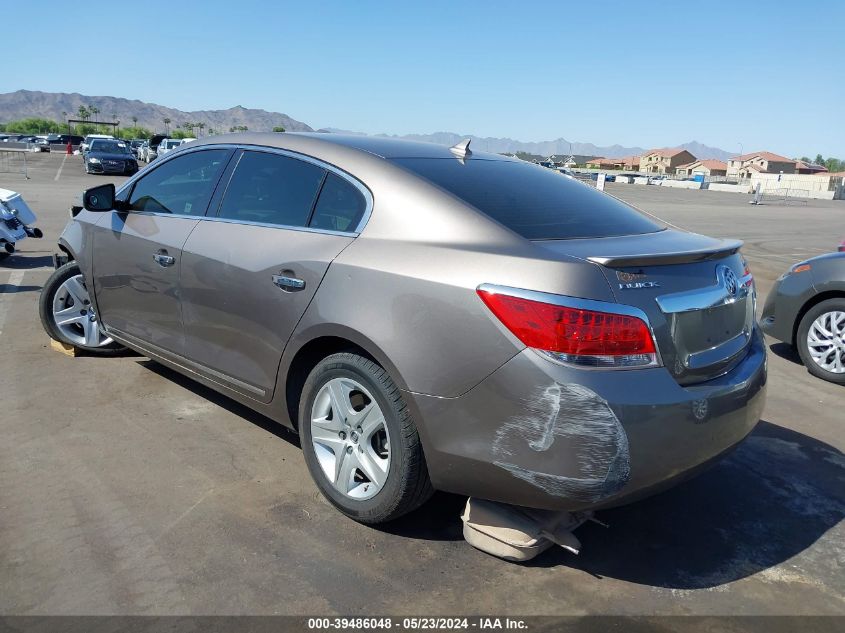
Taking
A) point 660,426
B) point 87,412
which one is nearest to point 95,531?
point 87,412

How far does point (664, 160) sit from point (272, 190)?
170405mm

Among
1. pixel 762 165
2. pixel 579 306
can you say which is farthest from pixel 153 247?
pixel 762 165

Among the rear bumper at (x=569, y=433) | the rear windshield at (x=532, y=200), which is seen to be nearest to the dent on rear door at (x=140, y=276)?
the rear windshield at (x=532, y=200)

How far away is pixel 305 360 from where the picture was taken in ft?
11.2

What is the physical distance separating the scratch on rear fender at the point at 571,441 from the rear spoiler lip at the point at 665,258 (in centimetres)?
49

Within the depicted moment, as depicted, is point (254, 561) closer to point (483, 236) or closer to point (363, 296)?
A: point (363, 296)

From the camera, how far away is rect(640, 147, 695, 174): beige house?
159375 millimetres

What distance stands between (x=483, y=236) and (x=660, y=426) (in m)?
0.99

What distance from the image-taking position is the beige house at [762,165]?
13462cm

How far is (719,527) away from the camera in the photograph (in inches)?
134

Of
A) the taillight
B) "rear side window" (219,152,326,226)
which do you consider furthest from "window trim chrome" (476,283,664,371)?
"rear side window" (219,152,326,226)

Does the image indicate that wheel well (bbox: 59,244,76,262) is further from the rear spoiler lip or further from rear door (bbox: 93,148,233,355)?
the rear spoiler lip

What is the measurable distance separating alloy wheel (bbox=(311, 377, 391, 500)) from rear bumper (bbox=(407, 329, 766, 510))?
31 centimetres

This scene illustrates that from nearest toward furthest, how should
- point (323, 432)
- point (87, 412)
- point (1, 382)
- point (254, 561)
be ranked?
point (254, 561) → point (323, 432) → point (87, 412) → point (1, 382)
